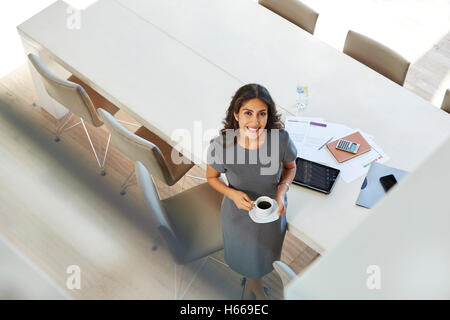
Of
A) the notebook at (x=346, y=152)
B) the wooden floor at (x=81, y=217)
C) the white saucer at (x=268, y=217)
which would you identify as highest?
the notebook at (x=346, y=152)

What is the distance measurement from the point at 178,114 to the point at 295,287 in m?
2.37

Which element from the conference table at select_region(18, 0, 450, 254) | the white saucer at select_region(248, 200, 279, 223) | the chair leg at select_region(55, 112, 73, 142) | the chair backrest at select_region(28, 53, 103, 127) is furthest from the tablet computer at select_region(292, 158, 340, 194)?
the chair leg at select_region(55, 112, 73, 142)

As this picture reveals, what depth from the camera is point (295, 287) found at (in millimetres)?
316

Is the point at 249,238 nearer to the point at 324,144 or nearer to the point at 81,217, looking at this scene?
the point at 324,144

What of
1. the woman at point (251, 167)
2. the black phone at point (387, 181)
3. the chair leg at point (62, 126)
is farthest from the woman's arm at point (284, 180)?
the chair leg at point (62, 126)

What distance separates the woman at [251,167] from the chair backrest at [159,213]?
0.28 m

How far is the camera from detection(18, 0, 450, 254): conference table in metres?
2.54

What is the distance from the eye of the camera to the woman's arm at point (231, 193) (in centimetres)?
219

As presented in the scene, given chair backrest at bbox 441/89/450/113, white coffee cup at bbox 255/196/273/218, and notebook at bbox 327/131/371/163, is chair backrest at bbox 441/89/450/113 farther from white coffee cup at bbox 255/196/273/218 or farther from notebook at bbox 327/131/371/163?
white coffee cup at bbox 255/196/273/218

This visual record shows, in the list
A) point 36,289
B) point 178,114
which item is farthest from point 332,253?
point 178,114

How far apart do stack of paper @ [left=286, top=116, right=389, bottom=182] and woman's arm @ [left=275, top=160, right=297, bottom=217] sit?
186 mm

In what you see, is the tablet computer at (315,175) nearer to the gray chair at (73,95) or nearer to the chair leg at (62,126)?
the gray chair at (73,95)

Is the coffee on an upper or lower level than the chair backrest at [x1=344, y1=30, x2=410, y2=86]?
lower

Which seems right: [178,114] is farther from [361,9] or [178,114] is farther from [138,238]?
[361,9]
